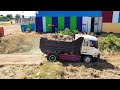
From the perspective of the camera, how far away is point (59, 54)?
11.5m

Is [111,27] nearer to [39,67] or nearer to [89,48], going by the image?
[89,48]

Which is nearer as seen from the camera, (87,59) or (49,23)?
(87,59)

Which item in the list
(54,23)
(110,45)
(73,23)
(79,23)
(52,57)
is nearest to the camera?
(52,57)

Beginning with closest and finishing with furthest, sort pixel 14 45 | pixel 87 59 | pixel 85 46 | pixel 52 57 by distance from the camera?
pixel 85 46, pixel 52 57, pixel 87 59, pixel 14 45

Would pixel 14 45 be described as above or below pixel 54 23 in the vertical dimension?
below

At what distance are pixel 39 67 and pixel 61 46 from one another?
175 centimetres

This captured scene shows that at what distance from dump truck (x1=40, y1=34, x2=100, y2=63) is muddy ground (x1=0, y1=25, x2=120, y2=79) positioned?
1.46ft

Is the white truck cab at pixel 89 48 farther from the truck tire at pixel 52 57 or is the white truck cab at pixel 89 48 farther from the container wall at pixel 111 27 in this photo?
the container wall at pixel 111 27

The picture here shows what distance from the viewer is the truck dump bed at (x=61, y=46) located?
1122cm

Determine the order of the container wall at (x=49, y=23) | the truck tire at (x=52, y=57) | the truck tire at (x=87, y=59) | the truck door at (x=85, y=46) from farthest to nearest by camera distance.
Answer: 1. the container wall at (x=49, y=23)
2. the truck tire at (x=87, y=59)
3. the truck tire at (x=52, y=57)
4. the truck door at (x=85, y=46)

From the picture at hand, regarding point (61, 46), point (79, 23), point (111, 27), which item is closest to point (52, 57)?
point (61, 46)

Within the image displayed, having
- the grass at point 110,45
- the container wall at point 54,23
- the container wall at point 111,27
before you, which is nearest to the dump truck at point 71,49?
the grass at point 110,45

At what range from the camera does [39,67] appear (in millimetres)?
10531

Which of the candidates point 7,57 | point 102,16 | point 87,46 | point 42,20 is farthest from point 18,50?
point 102,16
